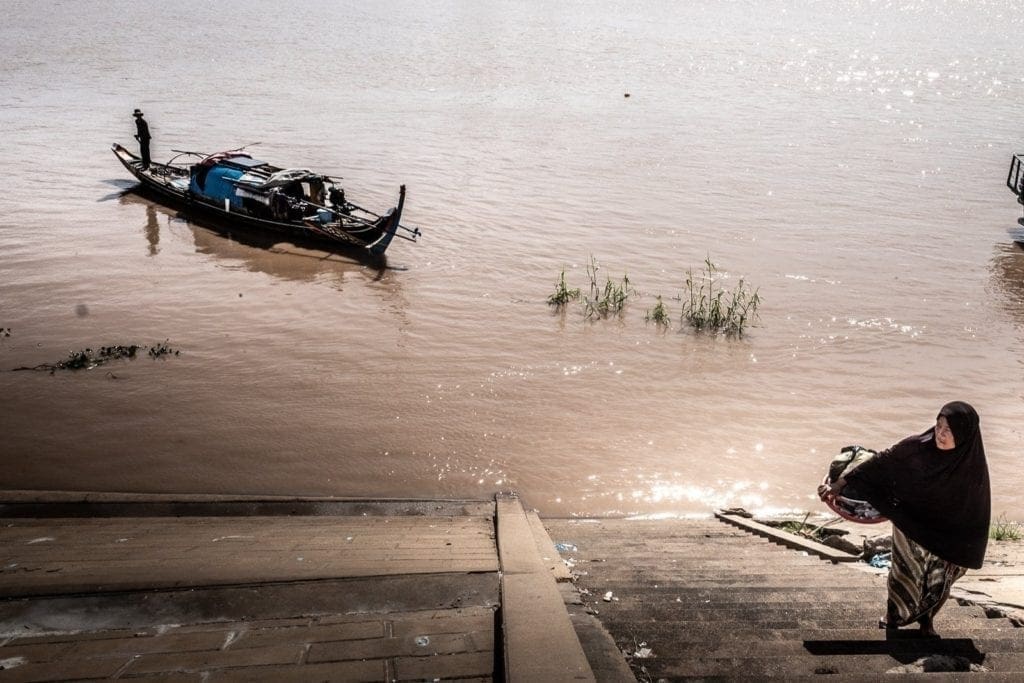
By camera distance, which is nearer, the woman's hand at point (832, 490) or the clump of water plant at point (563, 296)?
the woman's hand at point (832, 490)

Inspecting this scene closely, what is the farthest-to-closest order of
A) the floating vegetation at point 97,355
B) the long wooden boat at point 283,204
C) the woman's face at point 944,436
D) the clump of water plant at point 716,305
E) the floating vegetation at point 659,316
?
the long wooden boat at point 283,204 < the floating vegetation at point 659,316 < the clump of water plant at point 716,305 < the floating vegetation at point 97,355 < the woman's face at point 944,436

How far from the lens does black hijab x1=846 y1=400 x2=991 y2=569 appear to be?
15.0ft

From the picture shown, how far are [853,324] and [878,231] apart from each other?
5.78 meters

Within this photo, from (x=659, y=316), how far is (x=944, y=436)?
915cm

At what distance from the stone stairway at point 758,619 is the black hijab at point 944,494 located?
0.48m

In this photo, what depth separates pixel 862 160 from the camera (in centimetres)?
2491

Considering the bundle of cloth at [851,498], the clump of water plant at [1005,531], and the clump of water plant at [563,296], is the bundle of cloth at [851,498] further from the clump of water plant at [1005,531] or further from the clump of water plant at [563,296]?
the clump of water plant at [563,296]

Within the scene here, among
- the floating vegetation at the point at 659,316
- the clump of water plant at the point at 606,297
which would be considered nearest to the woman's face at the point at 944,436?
the floating vegetation at the point at 659,316

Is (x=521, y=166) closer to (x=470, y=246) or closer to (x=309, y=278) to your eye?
(x=470, y=246)

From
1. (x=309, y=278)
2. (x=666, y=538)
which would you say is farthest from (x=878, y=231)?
(x=666, y=538)

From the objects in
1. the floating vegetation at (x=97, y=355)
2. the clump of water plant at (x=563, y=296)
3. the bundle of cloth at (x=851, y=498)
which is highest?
the bundle of cloth at (x=851, y=498)

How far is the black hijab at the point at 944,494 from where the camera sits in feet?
15.0

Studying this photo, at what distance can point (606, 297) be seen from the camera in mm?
14031

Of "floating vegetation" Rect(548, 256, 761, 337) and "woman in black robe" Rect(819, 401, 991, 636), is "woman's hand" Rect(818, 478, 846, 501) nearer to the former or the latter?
"woman in black robe" Rect(819, 401, 991, 636)
